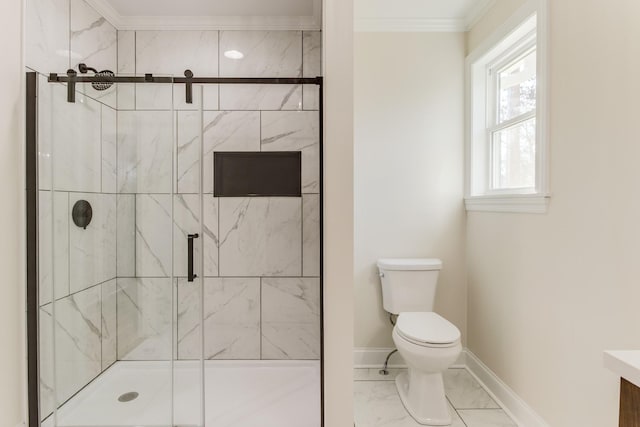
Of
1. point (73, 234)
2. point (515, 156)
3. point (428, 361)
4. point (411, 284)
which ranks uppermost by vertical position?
point (515, 156)

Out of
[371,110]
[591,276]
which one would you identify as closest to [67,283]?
[371,110]

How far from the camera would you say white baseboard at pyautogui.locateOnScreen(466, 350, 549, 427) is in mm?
1822

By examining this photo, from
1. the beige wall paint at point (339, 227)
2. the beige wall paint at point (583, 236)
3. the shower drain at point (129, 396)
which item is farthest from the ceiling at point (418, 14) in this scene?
the shower drain at point (129, 396)

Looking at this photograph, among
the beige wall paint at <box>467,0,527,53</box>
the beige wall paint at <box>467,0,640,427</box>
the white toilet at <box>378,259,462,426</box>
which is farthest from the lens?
the beige wall paint at <box>467,0,527,53</box>

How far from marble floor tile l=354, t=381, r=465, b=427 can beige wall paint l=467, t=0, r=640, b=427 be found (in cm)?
62

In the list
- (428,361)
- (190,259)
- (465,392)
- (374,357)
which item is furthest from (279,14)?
(465,392)

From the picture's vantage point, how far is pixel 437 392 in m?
1.95

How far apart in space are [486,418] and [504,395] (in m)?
0.20

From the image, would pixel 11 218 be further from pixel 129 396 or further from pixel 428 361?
pixel 428 361

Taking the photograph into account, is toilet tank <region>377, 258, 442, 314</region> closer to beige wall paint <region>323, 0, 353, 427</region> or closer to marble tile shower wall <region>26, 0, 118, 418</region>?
beige wall paint <region>323, 0, 353, 427</region>

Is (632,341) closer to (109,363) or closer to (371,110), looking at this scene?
(371,110)

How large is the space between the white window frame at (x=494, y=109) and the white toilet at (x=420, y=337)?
0.61m

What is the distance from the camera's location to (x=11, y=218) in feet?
5.19

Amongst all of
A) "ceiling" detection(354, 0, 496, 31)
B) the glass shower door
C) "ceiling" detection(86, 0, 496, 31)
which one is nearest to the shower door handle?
the glass shower door
